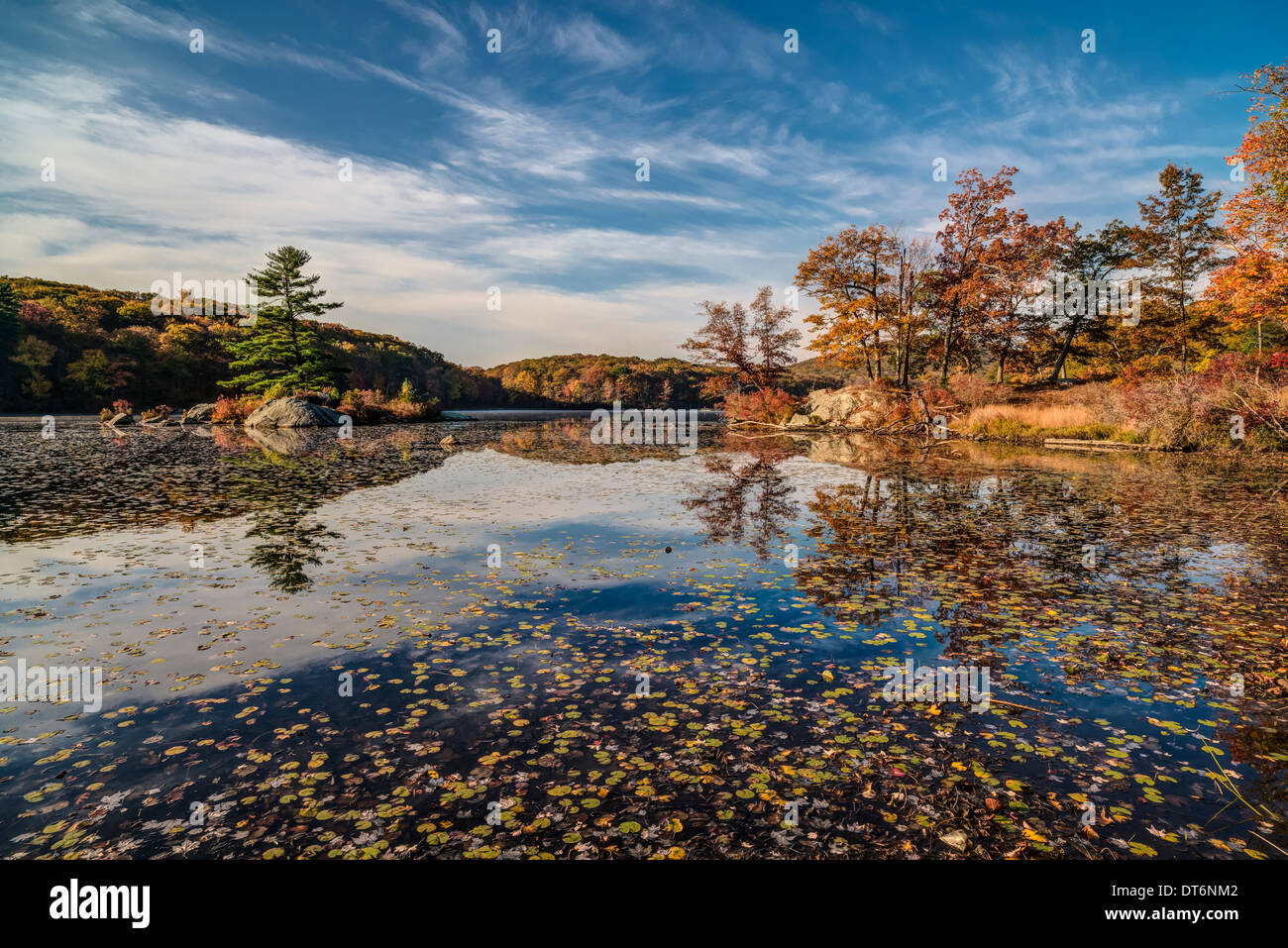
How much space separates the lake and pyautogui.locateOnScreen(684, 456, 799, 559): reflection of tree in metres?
0.21

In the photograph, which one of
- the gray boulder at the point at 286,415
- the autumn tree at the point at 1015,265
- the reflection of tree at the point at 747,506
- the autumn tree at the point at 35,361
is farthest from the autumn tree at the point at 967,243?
the autumn tree at the point at 35,361

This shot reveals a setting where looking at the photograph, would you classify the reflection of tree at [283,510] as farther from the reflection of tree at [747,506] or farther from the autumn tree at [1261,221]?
the autumn tree at [1261,221]

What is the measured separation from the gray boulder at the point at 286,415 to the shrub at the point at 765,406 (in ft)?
116

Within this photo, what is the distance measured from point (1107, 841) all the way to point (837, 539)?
8263 millimetres

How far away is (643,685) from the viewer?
567 cm

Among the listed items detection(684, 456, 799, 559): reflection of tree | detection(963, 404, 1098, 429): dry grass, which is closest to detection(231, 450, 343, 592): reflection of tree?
detection(684, 456, 799, 559): reflection of tree

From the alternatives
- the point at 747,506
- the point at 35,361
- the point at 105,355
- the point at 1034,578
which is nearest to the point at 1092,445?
the point at 747,506

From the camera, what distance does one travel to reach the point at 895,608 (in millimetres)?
7902

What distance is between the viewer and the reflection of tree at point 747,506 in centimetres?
1224

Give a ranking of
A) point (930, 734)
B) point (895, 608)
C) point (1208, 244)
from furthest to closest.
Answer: point (1208, 244) < point (895, 608) < point (930, 734)

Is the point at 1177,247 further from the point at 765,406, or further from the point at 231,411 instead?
the point at 231,411

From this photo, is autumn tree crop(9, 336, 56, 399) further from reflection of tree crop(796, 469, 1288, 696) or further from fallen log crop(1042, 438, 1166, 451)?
fallen log crop(1042, 438, 1166, 451)
